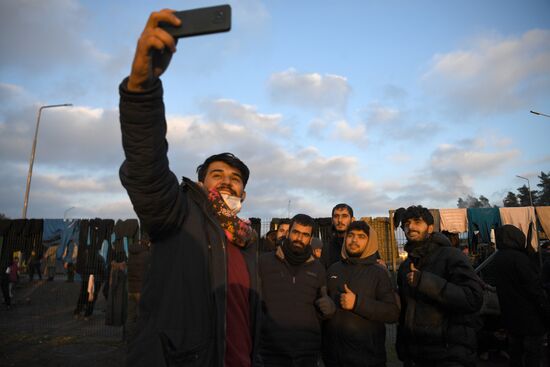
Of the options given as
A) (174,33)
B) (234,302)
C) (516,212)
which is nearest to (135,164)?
(174,33)

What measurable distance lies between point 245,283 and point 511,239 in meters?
4.85

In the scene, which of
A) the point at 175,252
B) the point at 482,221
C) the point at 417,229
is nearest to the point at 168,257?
the point at 175,252

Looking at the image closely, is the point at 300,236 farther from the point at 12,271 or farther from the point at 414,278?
the point at 12,271

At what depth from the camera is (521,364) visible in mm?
4879

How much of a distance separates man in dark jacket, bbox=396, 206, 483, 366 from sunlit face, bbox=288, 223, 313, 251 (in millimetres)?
1055

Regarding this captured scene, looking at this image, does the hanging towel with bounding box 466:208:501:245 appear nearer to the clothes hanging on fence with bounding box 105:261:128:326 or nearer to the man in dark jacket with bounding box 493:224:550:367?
the man in dark jacket with bounding box 493:224:550:367

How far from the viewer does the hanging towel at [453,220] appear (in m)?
12.6

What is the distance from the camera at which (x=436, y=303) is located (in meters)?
3.37

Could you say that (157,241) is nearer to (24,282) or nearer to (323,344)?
(323,344)

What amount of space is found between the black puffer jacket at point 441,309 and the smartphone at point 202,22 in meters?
2.96

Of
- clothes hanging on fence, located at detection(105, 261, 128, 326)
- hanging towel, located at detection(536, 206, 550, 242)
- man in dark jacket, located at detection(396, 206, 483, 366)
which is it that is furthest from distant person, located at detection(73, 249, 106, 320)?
hanging towel, located at detection(536, 206, 550, 242)

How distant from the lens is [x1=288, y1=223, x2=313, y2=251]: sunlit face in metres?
3.85

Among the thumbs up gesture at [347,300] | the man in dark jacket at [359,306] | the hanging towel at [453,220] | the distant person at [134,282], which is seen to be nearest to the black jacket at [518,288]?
the man in dark jacket at [359,306]

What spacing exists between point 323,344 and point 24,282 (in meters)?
19.7
